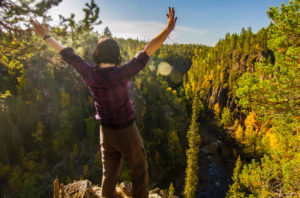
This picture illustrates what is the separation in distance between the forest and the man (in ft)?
13.0

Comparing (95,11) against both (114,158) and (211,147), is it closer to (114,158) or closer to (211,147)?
(114,158)

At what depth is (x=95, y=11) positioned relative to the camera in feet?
20.7

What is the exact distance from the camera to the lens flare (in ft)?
360

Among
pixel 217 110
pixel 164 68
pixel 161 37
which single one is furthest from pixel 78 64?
pixel 164 68

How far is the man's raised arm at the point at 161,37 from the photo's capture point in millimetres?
1732

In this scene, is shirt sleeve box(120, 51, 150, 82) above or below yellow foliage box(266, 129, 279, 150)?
above

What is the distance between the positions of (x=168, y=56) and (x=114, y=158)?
124706 millimetres

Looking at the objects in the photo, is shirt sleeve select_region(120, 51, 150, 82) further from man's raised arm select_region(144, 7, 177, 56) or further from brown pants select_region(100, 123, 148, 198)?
brown pants select_region(100, 123, 148, 198)

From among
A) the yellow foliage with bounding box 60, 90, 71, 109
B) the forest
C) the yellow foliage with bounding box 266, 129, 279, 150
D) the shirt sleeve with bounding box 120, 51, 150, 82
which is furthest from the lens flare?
the shirt sleeve with bounding box 120, 51, 150, 82

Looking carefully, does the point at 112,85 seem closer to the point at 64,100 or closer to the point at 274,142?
the point at 274,142

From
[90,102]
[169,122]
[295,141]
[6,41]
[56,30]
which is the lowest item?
[169,122]

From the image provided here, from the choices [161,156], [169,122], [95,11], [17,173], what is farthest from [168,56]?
[95,11]

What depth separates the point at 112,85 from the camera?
1.70 m

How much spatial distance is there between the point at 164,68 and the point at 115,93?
4449 inches
